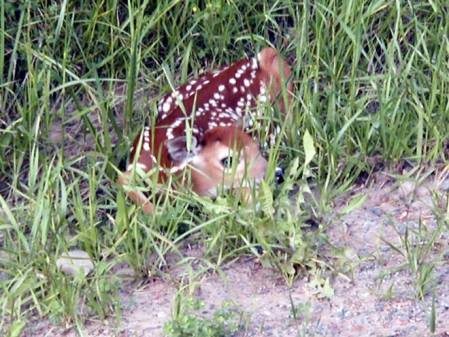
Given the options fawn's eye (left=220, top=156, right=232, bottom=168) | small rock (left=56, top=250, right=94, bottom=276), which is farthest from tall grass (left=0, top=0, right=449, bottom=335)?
fawn's eye (left=220, top=156, right=232, bottom=168)

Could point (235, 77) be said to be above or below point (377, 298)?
above

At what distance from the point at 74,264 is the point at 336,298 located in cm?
97

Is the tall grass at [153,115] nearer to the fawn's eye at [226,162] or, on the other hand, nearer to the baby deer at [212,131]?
the baby deer at [212,131]

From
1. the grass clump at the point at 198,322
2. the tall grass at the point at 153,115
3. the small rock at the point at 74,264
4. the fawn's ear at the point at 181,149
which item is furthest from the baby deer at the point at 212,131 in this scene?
the grass clump at the point at 198,322

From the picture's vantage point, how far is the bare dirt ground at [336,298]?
446 centimetres

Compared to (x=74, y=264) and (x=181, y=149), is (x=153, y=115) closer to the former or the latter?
(x=181, y=149)

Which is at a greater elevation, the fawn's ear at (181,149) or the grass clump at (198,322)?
the fawn's ear at (181,149)

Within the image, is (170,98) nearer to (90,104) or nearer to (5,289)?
(90,104)

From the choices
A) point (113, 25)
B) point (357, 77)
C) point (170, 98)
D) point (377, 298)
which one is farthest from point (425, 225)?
point (113, 25)

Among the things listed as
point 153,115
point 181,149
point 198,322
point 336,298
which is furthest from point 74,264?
point 153,115

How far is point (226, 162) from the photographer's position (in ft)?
17.5

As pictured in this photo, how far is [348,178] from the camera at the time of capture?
17.5 ft

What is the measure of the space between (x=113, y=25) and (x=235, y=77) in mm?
635

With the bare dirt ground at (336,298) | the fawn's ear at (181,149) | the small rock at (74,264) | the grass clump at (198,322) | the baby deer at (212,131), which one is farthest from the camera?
the fawn's ear at (181,149)
